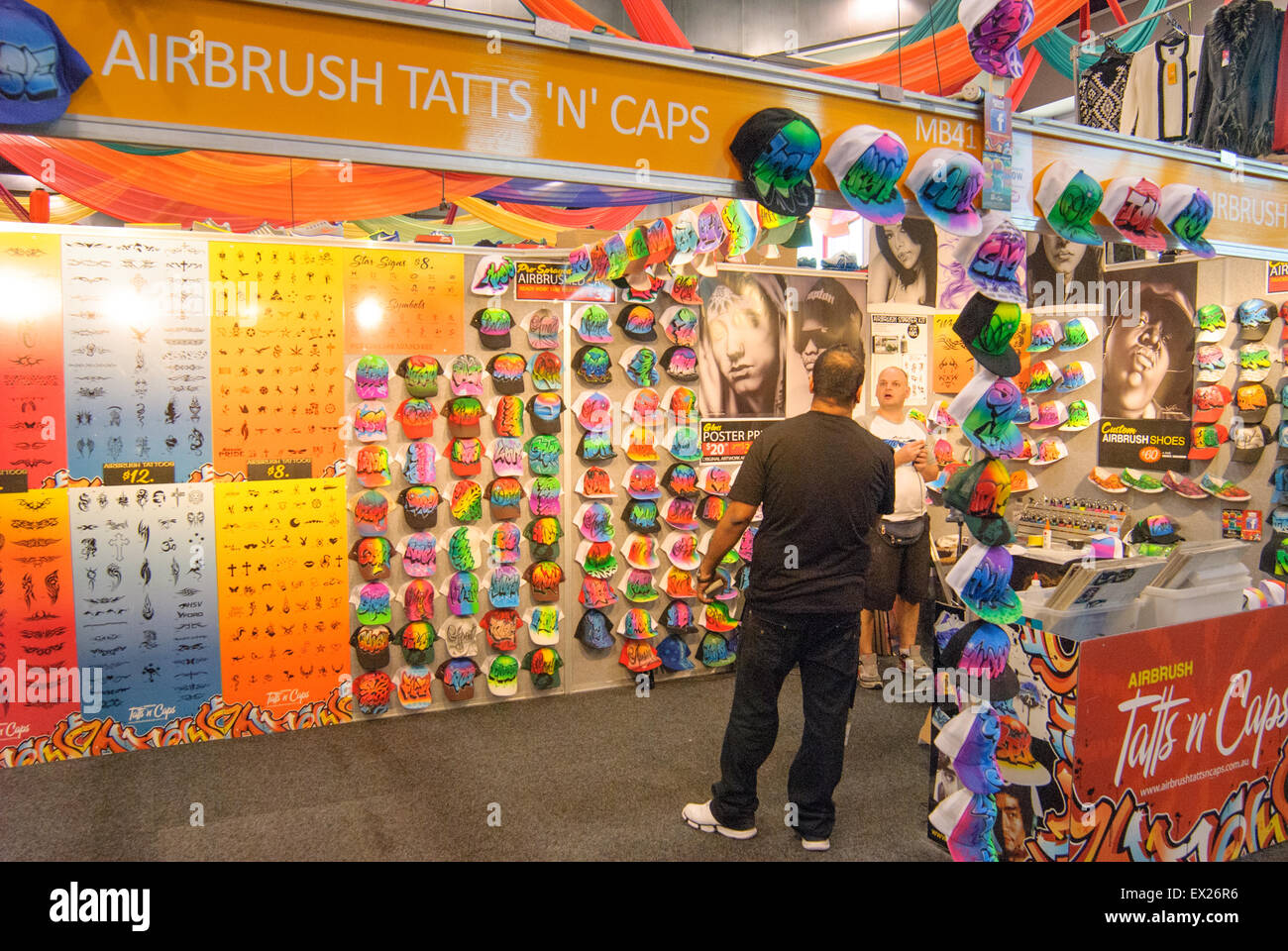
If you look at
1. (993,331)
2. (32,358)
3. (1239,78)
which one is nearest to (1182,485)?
(1239,78)

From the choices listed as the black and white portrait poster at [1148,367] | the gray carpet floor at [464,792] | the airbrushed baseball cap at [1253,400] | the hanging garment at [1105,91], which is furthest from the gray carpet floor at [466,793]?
the hanging garment at [1105,91]

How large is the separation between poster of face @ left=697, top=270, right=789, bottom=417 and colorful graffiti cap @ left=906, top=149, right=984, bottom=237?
2.22 meters

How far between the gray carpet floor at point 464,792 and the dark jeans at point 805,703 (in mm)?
172

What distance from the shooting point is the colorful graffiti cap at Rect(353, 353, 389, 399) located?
381 cm

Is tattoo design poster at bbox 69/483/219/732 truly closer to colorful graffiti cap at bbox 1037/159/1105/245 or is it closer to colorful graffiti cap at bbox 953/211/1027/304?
colorful graffiti cap at bbox 953/211/1027/304

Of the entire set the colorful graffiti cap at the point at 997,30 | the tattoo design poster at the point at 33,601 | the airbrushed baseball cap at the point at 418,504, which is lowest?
the tattoo design poster at the point at 33,601

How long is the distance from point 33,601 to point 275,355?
133 centimetres

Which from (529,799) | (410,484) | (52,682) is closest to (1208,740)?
(529,799)

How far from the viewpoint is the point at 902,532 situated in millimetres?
3990

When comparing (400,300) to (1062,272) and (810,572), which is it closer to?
(810,572)

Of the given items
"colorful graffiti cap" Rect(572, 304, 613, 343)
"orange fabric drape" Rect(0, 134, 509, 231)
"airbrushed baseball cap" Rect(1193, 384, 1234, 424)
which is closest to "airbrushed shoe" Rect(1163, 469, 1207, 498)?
"airbrushed baseball cap" Rect(1193, 384, 1234, 424)

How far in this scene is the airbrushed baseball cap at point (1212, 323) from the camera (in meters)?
4.11

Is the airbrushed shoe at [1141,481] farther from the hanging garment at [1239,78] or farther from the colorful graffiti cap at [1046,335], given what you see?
the hanging garment at [1239,78]

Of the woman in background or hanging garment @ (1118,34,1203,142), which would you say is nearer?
hanging garment @ (1118,34,1203,142)
